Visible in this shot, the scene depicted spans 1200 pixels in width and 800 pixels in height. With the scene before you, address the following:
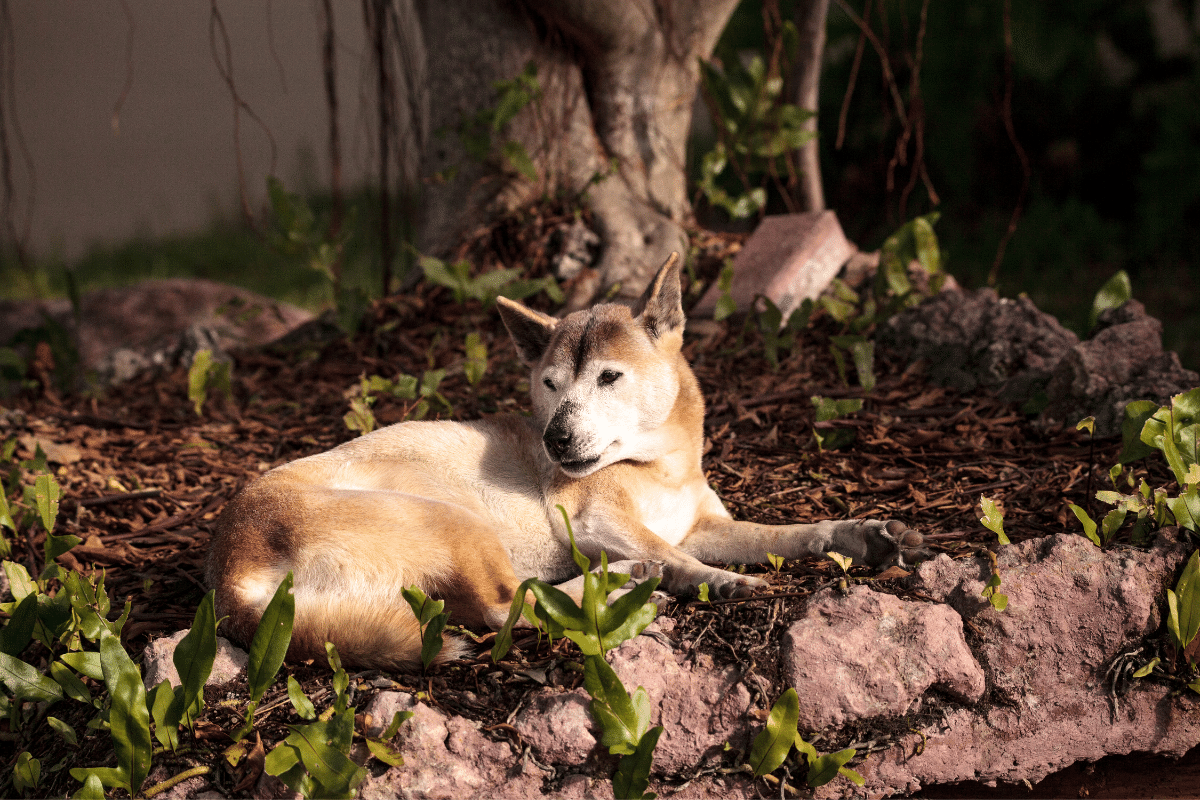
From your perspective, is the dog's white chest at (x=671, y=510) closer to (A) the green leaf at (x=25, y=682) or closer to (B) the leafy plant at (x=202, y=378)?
(A) the green leaf at (x=25, y=682)

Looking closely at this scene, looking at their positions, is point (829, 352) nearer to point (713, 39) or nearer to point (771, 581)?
point (771, 581)

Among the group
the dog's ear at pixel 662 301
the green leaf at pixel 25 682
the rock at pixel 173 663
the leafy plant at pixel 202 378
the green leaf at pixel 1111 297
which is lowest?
the leafy plant at pixel 202 378

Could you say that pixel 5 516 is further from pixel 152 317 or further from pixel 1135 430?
pixel 152 317

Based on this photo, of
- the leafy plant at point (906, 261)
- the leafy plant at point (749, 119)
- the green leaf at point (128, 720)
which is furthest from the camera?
the leafy plant at point (749, 119)

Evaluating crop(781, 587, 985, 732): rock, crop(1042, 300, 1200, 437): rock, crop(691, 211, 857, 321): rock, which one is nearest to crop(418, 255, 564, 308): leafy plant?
crop(691, 211, 857, 321): rock

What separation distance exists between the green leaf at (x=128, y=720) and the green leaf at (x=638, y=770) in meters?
1.28

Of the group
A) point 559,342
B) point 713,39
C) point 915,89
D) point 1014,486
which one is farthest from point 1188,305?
point 559,342

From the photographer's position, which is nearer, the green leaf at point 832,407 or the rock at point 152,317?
the green leaf at point 832,407

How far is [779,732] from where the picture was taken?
249cm

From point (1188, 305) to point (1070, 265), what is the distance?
4.20ft

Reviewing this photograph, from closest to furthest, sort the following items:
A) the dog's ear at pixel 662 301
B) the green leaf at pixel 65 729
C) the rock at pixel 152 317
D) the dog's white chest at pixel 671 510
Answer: the green leaf at pixel 65 729
the dog's white chest at pixel 671 510
the dog's ear at pixel 662 301
the rock at pixel 152 317

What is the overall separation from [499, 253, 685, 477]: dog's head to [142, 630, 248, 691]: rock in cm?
117

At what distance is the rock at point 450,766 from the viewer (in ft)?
8.01

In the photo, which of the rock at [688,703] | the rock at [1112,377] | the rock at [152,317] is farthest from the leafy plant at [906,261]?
the rock at [152,317]
